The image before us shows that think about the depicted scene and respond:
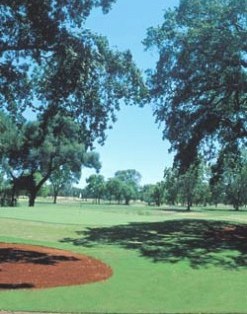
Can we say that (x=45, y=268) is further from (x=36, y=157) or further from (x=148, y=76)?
(x=36, y=157)

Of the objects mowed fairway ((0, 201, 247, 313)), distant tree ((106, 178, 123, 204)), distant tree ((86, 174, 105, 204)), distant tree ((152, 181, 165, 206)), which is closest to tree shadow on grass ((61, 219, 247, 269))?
mowed fairway ((0, 201, 247, 313))

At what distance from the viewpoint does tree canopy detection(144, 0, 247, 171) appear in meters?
30.8

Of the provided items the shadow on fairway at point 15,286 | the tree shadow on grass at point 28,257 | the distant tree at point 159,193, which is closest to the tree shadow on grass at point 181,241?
the tree shadow on grass at point 28,257

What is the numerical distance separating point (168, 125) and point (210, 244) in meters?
8.49

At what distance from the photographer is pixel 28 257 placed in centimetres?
2241

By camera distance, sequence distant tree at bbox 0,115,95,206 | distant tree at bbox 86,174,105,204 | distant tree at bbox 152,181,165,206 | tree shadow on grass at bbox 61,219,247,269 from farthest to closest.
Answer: distant tree at bbox 86,174,105,204 < distant tree at bbox 152,181,165,206 < distant tree at bbox 0,115,95,206 < tree shadow on grass at bbox 61,219,247,269

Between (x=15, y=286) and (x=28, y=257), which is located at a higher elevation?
(x=28, y=257)

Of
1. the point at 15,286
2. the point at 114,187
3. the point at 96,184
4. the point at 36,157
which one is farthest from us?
the point at 96,184

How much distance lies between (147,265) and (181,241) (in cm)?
861

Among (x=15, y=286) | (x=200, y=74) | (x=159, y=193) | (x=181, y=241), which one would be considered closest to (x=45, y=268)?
(x=15, y=286)

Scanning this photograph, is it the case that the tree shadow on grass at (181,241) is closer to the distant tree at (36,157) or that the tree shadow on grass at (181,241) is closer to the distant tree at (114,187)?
the distant tree at (36,157)

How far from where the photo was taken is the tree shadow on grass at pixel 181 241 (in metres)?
24.4

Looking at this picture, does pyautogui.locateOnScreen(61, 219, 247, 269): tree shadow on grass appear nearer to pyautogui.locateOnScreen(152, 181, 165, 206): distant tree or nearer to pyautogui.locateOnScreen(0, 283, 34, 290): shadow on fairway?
pyautogui.locateOnScreen(0, 283, 34, 290): shadow on fairway

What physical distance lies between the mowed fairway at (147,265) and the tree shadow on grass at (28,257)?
177 cm
